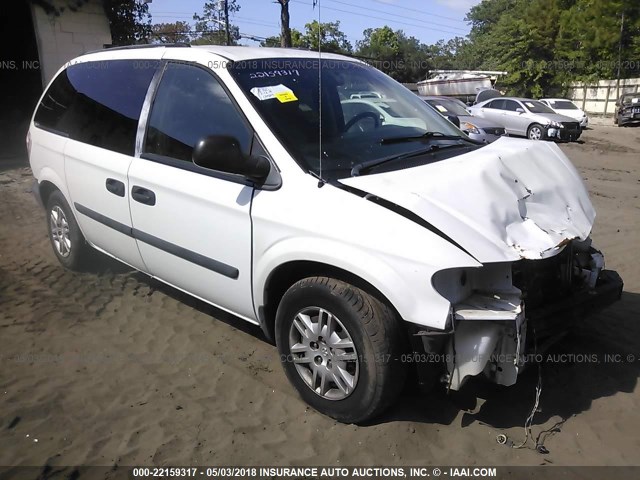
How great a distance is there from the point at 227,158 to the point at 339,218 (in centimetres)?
66

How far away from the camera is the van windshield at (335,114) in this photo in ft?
9.89

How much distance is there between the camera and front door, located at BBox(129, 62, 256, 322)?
3.09 meters

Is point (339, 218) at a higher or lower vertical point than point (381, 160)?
lower

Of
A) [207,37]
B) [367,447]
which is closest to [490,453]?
[367,447]

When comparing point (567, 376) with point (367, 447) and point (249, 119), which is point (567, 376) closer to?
point (367, 447)

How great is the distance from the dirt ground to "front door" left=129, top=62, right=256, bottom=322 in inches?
18.8

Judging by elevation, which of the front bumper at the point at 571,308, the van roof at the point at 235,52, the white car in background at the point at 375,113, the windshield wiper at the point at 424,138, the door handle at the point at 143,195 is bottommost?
the front bumper at the point at 571,308

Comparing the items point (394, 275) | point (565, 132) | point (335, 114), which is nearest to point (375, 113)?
point (335, 114)

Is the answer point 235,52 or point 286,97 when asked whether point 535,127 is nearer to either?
point 235,52

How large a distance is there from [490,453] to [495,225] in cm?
114

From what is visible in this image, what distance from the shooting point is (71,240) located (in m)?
4.72

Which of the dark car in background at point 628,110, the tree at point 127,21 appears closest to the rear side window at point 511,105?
the dark car in background at point 628,110

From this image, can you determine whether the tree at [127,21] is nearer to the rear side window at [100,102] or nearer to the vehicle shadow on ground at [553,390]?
the rear side window at [100,102]

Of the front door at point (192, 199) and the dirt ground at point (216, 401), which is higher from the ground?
the front door at point (192, 199)
